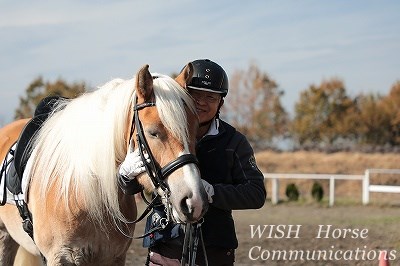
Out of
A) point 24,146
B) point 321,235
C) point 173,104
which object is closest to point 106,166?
point 173,104

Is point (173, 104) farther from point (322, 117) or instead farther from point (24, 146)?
point (322, 117)

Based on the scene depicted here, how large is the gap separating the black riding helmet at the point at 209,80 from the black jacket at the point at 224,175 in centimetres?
27

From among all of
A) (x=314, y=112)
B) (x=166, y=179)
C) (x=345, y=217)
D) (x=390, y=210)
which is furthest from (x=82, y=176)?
(x=314, y=112)

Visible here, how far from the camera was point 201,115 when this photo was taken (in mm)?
3668

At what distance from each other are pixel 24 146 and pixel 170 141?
1458mm

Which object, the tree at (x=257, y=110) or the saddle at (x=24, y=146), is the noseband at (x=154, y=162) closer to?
the saddle at (x=24, y=146)

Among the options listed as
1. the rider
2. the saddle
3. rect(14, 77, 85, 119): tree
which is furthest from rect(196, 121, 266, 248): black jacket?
rect(14, 77, 85, 119): tree

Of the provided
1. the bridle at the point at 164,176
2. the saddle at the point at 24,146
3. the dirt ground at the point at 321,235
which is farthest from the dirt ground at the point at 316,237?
the bridle at the point at 164,176

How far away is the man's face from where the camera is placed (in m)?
3.66

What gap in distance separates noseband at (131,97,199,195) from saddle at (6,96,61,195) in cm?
115

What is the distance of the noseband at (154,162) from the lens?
312cm

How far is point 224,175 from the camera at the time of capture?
144 inches

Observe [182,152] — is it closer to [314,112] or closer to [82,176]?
[82,176]

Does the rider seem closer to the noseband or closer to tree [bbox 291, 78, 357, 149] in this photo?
the noseband
